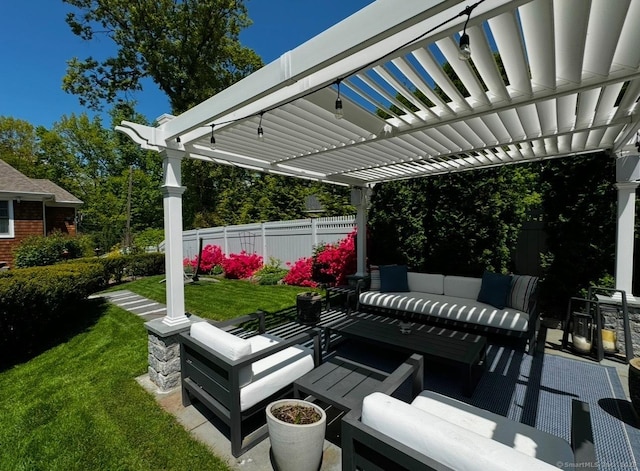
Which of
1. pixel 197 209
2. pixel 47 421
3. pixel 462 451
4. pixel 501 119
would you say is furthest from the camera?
pixel 197 209

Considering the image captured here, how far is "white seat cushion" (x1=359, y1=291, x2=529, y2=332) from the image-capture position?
13.5 feet

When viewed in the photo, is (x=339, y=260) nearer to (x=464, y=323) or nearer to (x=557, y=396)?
(x=464, y=323)

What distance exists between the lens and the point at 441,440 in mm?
1350

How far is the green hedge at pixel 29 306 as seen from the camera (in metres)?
4.06

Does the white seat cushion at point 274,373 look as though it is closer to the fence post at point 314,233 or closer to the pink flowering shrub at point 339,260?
the pink flowering shrub at point 339,260

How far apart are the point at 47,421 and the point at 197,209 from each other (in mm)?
19811

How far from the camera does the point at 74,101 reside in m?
15.2

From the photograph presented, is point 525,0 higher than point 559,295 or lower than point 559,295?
higher

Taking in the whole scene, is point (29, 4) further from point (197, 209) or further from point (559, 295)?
point (559, 295)

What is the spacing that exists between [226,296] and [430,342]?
5634mm

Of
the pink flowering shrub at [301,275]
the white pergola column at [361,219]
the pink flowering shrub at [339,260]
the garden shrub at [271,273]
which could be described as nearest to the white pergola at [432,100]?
the white pergola column at [361,219]

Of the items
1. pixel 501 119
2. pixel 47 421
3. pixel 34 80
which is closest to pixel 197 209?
pixel 34 80

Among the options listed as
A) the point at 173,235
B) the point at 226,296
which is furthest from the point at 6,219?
the point at 173,235

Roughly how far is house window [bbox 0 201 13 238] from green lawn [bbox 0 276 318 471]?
9.78 m
